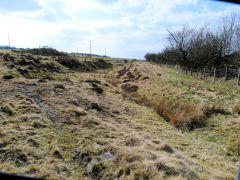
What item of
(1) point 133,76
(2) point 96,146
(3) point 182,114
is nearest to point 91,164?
(2) point 96,146

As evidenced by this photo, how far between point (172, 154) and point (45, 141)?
431cm

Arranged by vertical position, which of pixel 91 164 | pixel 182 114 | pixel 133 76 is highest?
pixel 133 76

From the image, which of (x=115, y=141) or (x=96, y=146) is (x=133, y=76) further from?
(x=96, y=146)

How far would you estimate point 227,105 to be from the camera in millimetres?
10250

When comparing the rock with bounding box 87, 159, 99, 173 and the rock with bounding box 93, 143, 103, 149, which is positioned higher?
the rock with bounding box 93, 143, 103, 149

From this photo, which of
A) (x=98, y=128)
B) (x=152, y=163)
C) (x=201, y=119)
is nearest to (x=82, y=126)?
(x=98, y=128)

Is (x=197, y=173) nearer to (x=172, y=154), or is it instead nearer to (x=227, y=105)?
(x=172, y=154)

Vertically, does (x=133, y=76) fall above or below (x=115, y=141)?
above

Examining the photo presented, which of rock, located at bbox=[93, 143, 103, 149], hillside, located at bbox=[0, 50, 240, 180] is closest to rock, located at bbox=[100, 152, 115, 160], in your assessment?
hillside, located at bbox=[0, 50, 240, 180]

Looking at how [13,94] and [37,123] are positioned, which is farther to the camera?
[13,94]

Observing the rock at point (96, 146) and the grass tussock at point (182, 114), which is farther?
the grass tussock at point (182, 114)

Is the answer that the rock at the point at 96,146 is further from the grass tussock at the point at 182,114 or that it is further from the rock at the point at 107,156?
the grass tussock at the point at 182,114

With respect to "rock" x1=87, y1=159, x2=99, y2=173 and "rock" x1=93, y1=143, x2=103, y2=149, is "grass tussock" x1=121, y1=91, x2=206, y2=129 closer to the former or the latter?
"rock" x1=93, y1=143, x2=103, y2=149

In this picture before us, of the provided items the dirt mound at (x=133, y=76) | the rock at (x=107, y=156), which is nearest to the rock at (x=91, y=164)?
the rock at (x=107, y=156)
